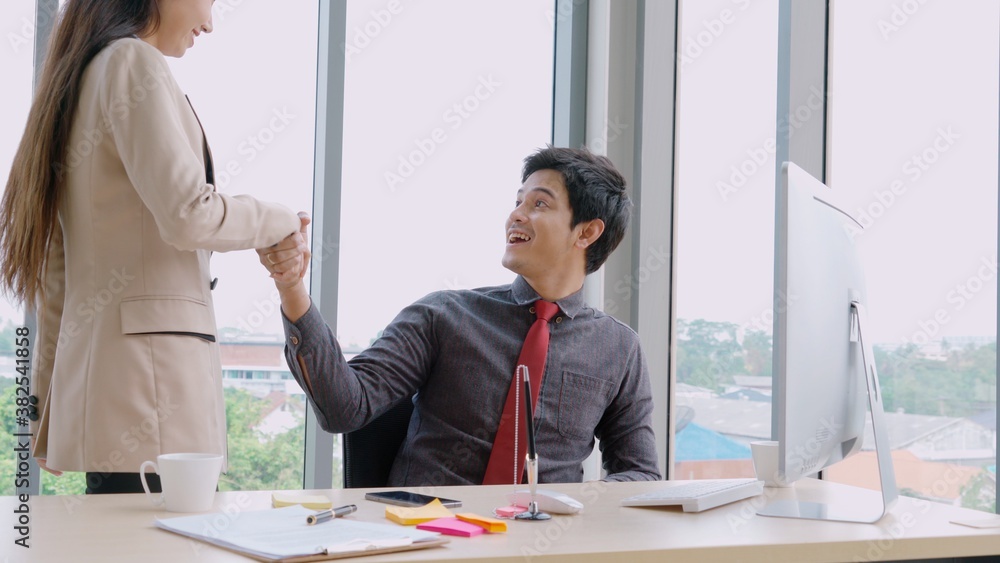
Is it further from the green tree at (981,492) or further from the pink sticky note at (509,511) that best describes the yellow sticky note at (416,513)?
the green tree at (981,492)

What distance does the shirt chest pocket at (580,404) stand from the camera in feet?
5.95

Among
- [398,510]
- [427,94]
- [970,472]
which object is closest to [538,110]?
[427,94]

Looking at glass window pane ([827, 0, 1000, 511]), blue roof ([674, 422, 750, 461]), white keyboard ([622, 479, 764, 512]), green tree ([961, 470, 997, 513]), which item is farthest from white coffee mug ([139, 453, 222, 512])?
blue roof ([674, 422, 750, 461])

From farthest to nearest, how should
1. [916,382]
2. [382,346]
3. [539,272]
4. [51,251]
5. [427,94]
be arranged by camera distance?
[427,94] < [916,382] < [539,272] < [382,346] < [51,251]

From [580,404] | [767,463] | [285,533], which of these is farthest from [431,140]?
[285,533]

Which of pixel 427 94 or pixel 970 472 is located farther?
pixel 427 94

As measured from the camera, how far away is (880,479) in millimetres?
1313

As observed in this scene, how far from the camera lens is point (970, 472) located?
2.13 m

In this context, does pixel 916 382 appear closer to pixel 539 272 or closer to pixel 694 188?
pixel 694 188

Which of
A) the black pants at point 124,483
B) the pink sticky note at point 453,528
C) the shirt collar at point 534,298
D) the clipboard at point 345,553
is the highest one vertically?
the shirt collar at point 534,298

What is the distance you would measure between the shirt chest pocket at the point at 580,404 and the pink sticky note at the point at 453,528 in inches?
29.7

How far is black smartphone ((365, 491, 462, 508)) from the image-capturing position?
122 centimetres

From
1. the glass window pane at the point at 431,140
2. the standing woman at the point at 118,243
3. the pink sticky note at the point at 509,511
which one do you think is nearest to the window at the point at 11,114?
the standing woman at the point at 118,243

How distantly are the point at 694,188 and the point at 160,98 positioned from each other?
1.77 meters
